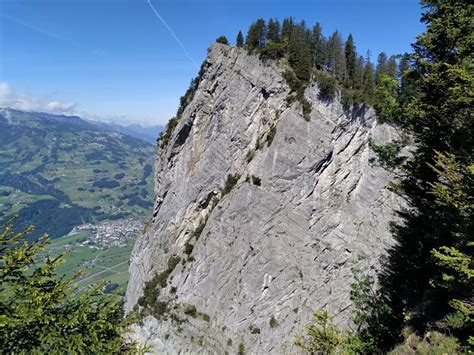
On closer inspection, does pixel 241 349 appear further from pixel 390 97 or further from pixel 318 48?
pixel 318 48

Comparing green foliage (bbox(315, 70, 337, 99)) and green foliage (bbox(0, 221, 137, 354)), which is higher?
green foliage (bbox(315, 70, 337, 99))

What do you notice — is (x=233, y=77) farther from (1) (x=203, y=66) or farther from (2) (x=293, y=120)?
(2) (x=293, y=120)

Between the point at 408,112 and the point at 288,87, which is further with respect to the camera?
the point at 288,87

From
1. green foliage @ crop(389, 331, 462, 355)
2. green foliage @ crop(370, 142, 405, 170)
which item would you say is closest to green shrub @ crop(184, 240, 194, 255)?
green foliage @ crop(370, 142, 405, 170)

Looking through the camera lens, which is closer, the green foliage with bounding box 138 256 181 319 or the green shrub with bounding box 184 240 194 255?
the green foliage with bounding box 138 256 181 319

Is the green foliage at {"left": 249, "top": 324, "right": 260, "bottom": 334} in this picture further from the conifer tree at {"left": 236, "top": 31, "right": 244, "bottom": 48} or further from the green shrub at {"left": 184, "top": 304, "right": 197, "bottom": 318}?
the conifer tree at {"left": 236, "top": 31, "right": 244, "bottom": 48}

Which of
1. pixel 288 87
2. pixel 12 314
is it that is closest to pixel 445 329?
pixel 12 314

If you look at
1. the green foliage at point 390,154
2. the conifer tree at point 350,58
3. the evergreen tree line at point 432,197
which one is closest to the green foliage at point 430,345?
the evergreen tree line at point 432,197
